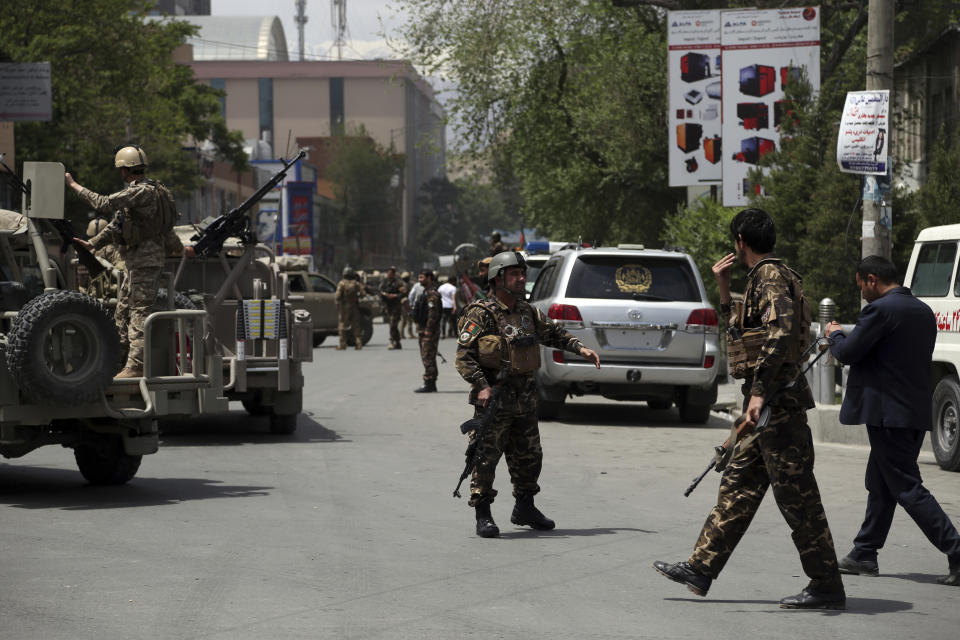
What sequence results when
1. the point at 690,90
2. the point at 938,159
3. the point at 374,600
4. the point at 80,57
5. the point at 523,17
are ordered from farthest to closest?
the point at 523,17
the point at 80,57
the point at 690,90
the point at 938,159
the point at 374,600

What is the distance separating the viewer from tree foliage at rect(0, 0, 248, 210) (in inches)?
1356

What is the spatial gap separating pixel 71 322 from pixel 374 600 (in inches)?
147

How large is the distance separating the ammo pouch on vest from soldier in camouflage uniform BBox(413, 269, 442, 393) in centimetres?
1336

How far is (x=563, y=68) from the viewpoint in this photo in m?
40.4

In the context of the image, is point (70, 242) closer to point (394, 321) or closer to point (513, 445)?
point (513, 445)

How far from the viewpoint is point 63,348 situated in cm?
942

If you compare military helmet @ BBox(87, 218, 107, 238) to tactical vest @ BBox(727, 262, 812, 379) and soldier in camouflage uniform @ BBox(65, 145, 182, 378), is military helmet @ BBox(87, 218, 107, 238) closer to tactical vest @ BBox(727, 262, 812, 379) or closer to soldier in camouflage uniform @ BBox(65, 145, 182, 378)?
soldier in camouflage uniform @ BBox(65, 145, 182, 378)

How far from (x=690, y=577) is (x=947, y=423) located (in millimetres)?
6121

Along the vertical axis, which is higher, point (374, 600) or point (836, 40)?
point (836, 40)

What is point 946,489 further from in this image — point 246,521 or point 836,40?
point 836,40

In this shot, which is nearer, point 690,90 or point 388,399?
point 388,399

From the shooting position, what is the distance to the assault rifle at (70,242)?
10.7m

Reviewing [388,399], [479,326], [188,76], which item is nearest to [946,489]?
[479,326]

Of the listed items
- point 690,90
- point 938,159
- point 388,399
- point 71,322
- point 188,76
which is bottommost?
point 388,399
